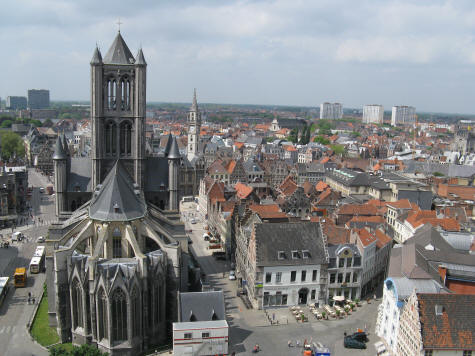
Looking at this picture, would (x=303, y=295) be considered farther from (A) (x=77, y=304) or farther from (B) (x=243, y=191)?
(B) (x=243, y=191)

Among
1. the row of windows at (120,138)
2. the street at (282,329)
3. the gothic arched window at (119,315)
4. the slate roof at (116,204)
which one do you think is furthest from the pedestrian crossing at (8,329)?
the row of windows at (120,138)

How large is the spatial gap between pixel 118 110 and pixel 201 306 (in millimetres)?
35283

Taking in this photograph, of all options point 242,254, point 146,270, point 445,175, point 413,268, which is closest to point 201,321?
point 146,270

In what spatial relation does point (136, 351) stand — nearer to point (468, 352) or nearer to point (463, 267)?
point (468, 352)

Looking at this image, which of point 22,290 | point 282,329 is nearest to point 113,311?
point 282,329

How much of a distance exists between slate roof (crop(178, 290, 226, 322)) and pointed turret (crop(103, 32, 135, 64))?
3902 cm

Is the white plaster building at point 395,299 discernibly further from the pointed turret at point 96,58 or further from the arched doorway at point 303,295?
the pointed turret at point 96,58

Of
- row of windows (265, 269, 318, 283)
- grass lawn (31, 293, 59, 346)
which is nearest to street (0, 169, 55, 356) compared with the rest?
grass lawn (31, 293, 59, 346)

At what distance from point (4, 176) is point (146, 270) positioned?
243 feet

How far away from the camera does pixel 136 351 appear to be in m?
53.4

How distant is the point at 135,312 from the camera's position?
172 ft

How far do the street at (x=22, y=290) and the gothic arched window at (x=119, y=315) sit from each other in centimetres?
883

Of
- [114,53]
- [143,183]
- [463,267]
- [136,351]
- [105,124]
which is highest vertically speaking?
[114,53]

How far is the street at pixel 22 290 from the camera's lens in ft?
178
